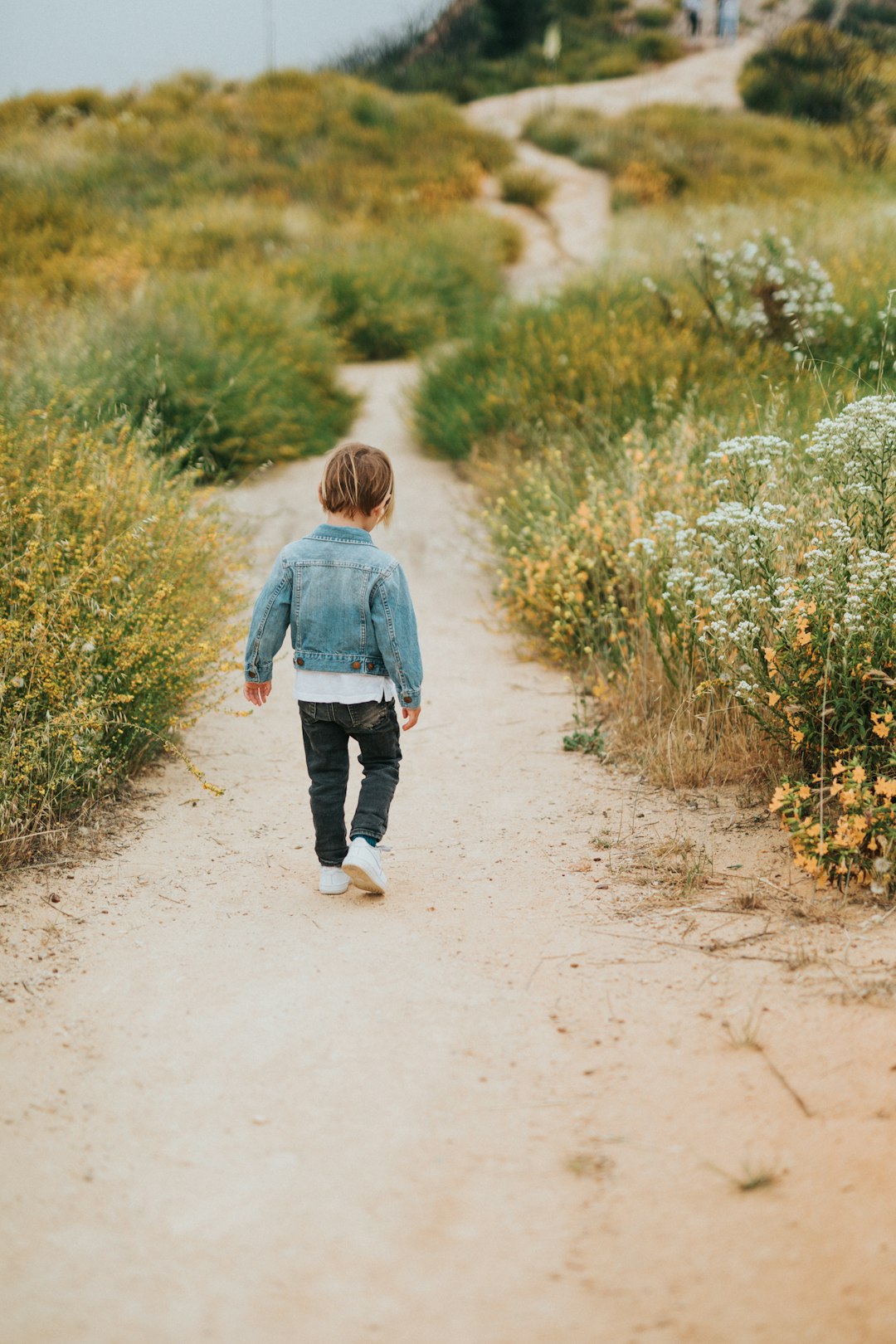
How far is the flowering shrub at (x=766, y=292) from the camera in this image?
7.40 metres

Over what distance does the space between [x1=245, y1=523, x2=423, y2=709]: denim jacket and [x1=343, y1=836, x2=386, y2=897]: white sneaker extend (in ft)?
1.43

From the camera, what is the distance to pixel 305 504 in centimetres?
742

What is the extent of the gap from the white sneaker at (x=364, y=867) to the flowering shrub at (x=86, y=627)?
2.90 ft

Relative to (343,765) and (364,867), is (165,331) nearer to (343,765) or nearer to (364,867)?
(343,765)

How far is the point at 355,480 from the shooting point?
9.96 ft

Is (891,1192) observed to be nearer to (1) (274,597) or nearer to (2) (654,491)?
(1) (274,597)

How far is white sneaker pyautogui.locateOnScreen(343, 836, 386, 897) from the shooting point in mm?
3022

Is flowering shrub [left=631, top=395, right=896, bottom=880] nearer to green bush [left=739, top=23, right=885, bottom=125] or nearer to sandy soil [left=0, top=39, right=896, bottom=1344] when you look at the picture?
sandy soil [left=0, top=39, right=896, bottom=1344]

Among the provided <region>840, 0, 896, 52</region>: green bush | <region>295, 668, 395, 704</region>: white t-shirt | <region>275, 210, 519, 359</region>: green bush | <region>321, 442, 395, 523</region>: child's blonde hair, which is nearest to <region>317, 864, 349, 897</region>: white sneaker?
<region>295, 668, 395, 704</region>: white t-shirt

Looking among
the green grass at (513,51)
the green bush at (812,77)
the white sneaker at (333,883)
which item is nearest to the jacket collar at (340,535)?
the white sneaker at (333,883)

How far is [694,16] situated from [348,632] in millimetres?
23756

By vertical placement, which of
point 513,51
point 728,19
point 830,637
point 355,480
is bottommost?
point 830,637

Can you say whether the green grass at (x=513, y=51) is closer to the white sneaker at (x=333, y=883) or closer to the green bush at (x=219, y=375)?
the green bush at (x=219, y=375)

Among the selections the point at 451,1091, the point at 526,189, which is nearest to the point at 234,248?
the point at 526,189
